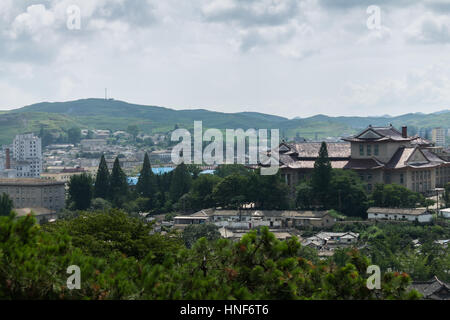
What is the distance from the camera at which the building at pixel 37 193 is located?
52.1 meters

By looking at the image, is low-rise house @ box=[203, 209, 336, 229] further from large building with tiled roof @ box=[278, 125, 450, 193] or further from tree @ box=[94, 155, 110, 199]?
tree @ box=[94, 155, 110, 199]

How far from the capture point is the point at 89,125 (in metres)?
177

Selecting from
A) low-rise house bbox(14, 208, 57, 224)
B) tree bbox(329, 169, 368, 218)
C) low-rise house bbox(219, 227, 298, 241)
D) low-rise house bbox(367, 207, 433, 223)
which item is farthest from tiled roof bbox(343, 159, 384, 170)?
low-rise house bbox(14, 208, 57, 224)

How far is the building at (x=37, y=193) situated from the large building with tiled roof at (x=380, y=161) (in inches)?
688

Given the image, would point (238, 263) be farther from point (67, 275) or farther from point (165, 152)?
point (165, 152)

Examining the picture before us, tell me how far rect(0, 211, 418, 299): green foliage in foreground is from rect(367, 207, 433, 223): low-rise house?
24.6 meters

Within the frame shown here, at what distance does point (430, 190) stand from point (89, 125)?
141 m

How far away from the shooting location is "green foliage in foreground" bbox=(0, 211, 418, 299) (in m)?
9.74

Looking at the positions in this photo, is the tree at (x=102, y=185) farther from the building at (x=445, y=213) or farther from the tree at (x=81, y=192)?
the building at (x=445, y=213)

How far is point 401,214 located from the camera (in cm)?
3612

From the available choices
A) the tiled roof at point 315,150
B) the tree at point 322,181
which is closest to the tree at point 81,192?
the tiled roof at point 315,150

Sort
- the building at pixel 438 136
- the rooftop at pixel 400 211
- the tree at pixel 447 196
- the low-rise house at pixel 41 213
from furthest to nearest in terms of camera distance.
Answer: the building at pixel 438 136, the low-rise house at pixel 41 213, the tree at pixel 447 196, the rooftop at pixel 400 211

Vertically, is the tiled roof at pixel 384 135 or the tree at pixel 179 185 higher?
the tiled roof at pixel 384 135
